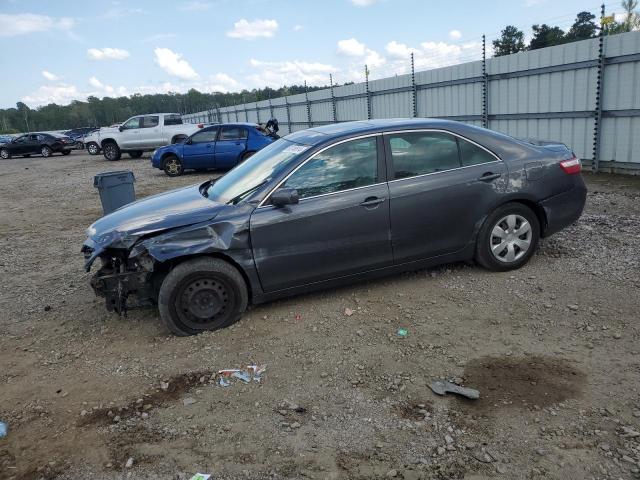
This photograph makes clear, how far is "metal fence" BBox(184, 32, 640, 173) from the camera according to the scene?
9.38m

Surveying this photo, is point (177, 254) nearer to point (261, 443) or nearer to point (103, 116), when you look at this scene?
point (261, 443)

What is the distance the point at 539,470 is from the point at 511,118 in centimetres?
1056

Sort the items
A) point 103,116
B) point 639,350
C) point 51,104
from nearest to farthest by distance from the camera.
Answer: point 639,350, point 103,116, point 51,104

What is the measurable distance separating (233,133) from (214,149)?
0.76 m

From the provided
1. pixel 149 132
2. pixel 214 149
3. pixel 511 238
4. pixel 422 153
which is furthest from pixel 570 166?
pixel 149 132

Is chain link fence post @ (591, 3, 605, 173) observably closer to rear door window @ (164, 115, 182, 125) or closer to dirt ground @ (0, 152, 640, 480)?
dirt ground @ (0, 152, 640, 480)

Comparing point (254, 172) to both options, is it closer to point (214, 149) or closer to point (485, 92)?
point (485, 92)

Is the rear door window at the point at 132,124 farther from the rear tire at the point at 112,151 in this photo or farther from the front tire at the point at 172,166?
the front tire at the point at 172,166

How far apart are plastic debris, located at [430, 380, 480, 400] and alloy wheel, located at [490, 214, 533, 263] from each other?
82.0 inches

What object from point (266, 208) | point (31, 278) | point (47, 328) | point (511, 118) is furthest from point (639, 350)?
point (511, 118)

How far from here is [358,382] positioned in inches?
138

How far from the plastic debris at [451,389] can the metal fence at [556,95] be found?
8.13 meters

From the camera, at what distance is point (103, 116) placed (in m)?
99.0

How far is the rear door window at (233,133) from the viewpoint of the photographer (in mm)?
15441
